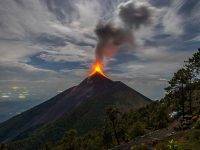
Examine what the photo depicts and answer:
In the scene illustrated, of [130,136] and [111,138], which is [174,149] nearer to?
[130,136]

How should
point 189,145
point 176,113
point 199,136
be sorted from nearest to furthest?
point 189,145, point 199,136, point 176,113

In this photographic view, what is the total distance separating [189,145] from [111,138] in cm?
12781

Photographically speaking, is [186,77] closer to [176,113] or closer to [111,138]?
[176,113]

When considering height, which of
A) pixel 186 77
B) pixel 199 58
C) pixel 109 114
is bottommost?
pixel 109 114

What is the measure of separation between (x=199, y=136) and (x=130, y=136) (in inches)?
3815

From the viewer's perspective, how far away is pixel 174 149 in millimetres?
48969

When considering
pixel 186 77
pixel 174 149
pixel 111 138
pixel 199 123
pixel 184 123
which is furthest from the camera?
pixel 111 138

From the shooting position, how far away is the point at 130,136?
17250 cm

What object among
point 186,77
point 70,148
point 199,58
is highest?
point 199,58

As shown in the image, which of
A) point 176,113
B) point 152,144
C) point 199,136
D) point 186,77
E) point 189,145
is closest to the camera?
point 189,145

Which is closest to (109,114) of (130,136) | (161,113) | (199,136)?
(130,136)

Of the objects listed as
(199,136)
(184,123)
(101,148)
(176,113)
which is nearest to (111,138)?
(101,148)

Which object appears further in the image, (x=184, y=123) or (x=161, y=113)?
(x=161, y=113)

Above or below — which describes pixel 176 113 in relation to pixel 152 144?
above
